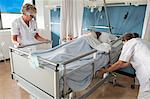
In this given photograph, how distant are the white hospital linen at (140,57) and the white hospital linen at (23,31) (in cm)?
153

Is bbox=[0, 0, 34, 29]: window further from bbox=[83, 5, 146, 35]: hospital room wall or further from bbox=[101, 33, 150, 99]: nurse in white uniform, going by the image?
bbox=[101, 33, 150, 99]: nurse in white uniform

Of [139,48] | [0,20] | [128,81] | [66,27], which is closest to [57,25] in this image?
[66,27]

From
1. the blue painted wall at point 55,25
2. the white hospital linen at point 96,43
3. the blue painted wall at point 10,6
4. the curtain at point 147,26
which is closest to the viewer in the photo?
the white hospital linen at point 96,43

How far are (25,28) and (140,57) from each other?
5.78 ft

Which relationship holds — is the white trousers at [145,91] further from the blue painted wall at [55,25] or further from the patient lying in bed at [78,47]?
the blue painted wall at [55,25]

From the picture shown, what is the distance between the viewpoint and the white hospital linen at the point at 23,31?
2441 millimetres

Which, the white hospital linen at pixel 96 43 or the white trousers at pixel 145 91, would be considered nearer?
the white trousers at pixel 145 91

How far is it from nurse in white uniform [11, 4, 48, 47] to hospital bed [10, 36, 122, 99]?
1.25 ft

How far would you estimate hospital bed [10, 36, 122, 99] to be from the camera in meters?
1.54

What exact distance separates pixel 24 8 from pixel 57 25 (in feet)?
6.30

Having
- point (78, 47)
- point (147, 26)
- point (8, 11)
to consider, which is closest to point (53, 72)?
point (78, 47)

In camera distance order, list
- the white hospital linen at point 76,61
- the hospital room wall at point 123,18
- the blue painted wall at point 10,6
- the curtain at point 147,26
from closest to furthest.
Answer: the white hospital linen at point 76,61 → the curtain at point 147,26 → the hospital room wall at point 123,18 → the blue painted wall at point 10,6

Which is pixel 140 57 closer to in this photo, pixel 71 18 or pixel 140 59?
pixel 140 59

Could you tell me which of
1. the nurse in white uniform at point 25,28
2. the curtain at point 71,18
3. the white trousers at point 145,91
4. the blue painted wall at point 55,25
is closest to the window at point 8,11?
the blue painted wall at point 55,25
